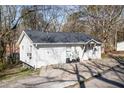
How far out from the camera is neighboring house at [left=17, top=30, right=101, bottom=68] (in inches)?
510

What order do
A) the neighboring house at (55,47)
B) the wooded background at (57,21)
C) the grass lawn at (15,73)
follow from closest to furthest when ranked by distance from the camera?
the grass lawn at (15,73) < the wooded background at (57,21) < the neighboring house at (55,47)

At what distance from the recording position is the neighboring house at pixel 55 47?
13.0m

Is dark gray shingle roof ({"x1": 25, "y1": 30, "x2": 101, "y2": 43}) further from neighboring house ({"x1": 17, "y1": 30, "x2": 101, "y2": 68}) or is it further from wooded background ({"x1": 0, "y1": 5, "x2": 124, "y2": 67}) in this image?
wooded background ({"x1": 0, "y1": 5, "x2": 124, "y2": 67})

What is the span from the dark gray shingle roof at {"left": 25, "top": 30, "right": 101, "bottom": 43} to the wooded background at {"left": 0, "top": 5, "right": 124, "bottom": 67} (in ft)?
1.08

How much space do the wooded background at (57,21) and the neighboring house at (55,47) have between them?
54 cm

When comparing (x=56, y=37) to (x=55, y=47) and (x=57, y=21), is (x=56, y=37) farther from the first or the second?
(x=57, y=21)

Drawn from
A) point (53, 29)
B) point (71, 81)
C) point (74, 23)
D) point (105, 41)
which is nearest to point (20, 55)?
point (53, 29)

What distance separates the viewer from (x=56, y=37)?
1390 cm

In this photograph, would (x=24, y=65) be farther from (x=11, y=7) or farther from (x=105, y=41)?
(x=105, y=41)

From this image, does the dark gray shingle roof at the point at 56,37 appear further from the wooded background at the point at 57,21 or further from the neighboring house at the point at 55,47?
the wooded background at the point at 57,21

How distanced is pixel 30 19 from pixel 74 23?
2961 millimetres

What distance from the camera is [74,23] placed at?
12.7m

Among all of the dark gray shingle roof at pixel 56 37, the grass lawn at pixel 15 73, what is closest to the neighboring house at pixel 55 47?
the dark gray shingle roof at pixel 56 37

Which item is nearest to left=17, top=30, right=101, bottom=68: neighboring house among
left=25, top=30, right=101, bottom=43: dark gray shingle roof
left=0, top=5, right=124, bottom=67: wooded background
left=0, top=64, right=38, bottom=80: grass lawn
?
left=25, top=30, right=101, bottom=43: dark gray shingle roof
